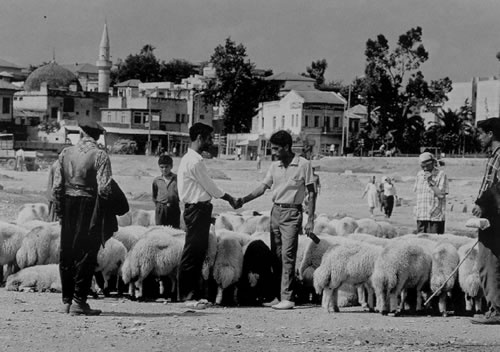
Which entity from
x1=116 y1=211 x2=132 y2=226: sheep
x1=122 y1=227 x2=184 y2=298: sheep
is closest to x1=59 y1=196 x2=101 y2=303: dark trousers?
x1=122 y1=227 x2=184 y2=298: sheep

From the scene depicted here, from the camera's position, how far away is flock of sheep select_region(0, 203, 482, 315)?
10.6 meters

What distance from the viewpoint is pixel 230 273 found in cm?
1108

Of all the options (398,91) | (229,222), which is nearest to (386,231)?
(229,222)

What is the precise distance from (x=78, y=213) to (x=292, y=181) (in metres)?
2.51

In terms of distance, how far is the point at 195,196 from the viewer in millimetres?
10555

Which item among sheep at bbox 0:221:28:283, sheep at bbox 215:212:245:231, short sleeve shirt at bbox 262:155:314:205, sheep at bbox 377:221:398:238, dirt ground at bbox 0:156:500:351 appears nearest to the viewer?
dirt ground at bbox 0:156:500:351

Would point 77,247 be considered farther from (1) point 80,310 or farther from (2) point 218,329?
(2) point 218,329

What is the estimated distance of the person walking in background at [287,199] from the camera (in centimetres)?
1085

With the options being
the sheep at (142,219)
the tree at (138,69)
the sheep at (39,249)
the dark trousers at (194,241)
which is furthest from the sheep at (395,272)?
the tree at (138,69)

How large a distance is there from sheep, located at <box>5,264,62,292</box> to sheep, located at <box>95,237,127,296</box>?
1.65ft

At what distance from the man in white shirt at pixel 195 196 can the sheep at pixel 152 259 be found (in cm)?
57

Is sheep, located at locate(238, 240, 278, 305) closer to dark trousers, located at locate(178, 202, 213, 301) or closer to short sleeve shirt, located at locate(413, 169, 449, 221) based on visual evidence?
dark trousers, located at locate(178, 202, 213, 301)

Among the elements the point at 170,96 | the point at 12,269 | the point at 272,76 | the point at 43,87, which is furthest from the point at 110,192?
the point at 272,76

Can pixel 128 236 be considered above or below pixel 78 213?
below
